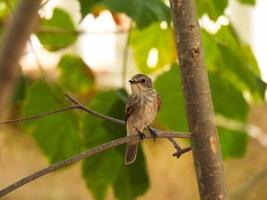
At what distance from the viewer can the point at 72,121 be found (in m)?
0.95

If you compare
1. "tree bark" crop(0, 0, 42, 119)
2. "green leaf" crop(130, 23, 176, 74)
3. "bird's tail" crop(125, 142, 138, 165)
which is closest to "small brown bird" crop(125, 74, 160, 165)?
"bird's tail" crop(125, 142, 138, 165)

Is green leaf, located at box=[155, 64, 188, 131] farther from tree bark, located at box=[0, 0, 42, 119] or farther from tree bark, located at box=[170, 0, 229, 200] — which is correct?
tree bark, located at box=[0, 0, 42, 119]

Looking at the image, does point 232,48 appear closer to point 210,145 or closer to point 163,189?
point 210,145

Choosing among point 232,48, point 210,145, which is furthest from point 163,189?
point 210,145

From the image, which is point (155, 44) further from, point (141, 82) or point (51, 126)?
point (51, 126)

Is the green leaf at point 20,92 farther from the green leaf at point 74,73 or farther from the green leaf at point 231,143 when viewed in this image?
the green leaf at point 231,143

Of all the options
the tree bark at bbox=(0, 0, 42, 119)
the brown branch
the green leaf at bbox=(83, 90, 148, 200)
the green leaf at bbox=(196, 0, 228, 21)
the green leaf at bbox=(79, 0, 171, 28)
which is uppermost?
the tree bark at bbox=(0, 0, 42, 119)

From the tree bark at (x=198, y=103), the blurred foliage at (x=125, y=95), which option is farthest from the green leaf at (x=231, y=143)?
the tree bark at (x=198, y=103)

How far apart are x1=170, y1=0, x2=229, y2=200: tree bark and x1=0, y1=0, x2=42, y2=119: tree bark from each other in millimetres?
338

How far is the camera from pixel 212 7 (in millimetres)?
811

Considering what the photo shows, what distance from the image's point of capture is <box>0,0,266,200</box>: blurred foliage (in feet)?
2.75

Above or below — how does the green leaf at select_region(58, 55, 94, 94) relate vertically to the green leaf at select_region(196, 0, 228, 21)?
below

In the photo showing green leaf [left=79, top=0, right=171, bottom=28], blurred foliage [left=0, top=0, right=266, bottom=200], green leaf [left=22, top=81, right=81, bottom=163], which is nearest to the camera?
green leaf [left=79, top=0, right=171, bottom=28]

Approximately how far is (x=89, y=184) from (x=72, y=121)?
109 mm
